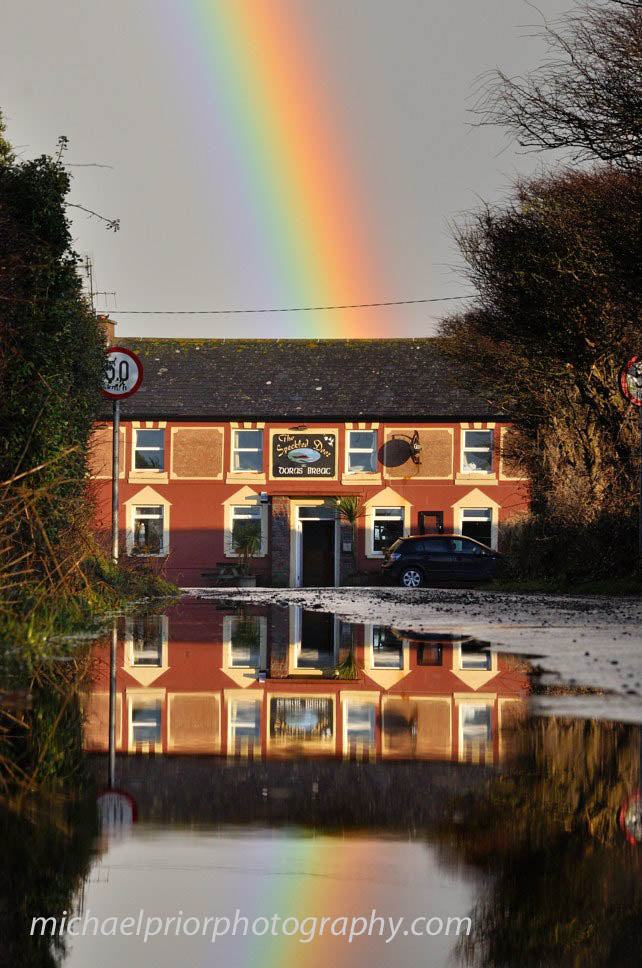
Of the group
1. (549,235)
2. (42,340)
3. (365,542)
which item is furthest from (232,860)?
(365,542)

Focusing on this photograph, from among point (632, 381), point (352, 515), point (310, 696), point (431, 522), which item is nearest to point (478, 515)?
point (431, 522)

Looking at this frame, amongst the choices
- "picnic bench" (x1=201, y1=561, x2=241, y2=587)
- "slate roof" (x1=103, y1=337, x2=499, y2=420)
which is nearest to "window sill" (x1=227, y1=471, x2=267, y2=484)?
"slate roof" (x1=103, y1=337, x2=499, y2=420)

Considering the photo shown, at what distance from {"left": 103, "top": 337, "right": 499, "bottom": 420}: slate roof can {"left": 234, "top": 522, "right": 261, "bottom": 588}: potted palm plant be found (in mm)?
4277

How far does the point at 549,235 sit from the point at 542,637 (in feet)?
61.8

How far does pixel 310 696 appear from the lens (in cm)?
848

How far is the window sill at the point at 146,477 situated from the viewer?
50969mm

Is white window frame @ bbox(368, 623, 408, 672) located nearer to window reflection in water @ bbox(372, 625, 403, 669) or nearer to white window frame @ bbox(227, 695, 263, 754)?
window reflection in water @ bbox(372, 625, 403, 669)

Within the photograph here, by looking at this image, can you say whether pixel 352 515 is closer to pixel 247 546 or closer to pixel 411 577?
pixel 247 546

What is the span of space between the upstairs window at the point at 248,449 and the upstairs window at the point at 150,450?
109 inches

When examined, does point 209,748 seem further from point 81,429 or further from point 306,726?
point 81,429

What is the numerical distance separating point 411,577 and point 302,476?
853 cm

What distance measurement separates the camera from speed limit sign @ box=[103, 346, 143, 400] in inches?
962

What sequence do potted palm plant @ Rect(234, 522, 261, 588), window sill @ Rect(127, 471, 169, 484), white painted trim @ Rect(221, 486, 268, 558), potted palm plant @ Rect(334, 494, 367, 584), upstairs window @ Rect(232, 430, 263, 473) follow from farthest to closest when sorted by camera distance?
upstairs window @ Rect(232, 430, 263, 473) → window sill @ Rect(127, 471, 169, 484) → white painted trim @ Rect(221, 486, 268, 558) → potted palm plant @ Rect(334, 494, 367, 584) → potted palm plant @ Rect(234, 522, 261, 588)

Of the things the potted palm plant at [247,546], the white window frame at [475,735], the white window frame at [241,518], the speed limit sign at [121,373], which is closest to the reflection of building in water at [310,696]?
the white window frame at [475,735]
